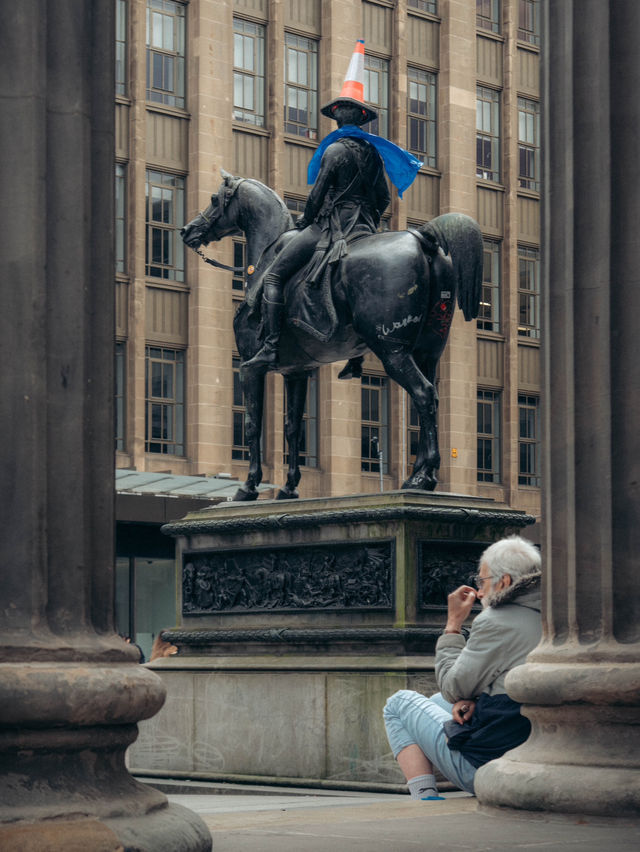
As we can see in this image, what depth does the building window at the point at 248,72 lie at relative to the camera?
40.2m

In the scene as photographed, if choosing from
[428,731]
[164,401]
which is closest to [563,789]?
[428,731]

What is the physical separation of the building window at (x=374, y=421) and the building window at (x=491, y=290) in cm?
456

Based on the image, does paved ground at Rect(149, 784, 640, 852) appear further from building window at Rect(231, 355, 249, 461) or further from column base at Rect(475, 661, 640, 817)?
building window at Rect(231, 355, 249, 461)

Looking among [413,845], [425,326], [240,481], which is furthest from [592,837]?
[240,481]

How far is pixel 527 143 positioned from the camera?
155ft

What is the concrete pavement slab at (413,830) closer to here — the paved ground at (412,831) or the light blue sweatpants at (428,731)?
the paved ground at (412,831)

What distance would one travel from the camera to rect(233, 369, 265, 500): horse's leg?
47.3ft

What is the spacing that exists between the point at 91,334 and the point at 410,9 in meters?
40.0

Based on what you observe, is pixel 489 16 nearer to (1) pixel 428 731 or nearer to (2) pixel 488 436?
(2) pixel 488 436

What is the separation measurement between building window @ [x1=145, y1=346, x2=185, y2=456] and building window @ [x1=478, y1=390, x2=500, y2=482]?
9377 mm

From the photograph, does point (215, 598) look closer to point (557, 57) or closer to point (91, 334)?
point (557, 57)

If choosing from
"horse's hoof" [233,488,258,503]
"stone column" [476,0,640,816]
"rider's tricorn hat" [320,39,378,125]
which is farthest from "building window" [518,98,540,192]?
"stone column" [476,0,640,816]

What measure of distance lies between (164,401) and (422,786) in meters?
29.9

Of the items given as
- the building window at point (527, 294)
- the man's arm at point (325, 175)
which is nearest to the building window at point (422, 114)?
the building window at point (527, 294)
